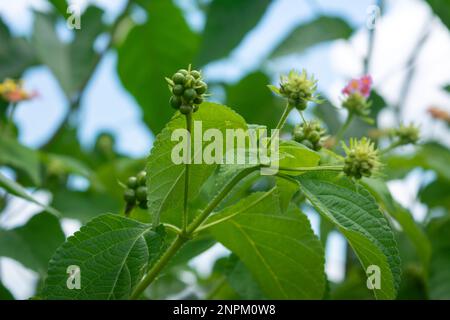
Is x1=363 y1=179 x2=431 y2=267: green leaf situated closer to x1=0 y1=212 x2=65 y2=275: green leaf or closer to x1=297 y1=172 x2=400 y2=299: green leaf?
x1=297 y1=172 x2=400 y2=299: green leaf

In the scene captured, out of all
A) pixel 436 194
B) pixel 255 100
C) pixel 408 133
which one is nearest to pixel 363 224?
pixel 408 133

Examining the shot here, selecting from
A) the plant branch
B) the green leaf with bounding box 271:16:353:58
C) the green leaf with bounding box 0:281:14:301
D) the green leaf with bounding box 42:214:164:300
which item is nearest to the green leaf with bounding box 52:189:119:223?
the plant branch

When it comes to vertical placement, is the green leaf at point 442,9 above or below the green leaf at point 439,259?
above

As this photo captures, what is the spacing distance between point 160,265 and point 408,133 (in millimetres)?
475

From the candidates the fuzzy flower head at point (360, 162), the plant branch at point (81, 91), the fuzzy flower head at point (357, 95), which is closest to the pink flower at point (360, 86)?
the fuzzy flower head at point (357, 95)

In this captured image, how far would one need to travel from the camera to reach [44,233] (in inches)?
50.2

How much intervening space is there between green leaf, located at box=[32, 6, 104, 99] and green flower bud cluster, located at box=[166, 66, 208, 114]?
37.6 inches

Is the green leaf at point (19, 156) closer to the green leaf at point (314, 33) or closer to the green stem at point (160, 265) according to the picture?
the green stem at point (160, 265)

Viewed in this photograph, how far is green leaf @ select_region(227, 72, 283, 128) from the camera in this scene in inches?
70.7

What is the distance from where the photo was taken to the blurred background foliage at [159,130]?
1.25 m

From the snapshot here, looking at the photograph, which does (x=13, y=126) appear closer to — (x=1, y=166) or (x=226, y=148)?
(x=1, y=166)

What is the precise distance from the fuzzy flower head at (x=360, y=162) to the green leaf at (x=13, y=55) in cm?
116
